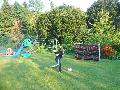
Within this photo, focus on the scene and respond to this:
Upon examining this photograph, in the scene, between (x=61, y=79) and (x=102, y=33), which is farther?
(x=102, y=33)

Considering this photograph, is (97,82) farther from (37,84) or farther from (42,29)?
(42,29)

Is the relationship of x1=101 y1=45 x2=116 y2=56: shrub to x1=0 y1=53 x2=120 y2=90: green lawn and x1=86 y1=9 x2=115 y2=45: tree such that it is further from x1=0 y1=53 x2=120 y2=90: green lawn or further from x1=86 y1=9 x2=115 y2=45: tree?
x1=0 y1=53 x2=120 y2=90: green lawn

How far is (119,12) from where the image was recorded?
44.8 metres

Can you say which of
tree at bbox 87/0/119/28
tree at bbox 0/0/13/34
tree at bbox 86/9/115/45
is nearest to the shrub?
tree at bbox 86/9/115/45

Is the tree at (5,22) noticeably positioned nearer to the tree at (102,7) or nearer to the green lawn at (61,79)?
the tree at (102,7)

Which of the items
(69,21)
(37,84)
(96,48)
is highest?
(69,21)

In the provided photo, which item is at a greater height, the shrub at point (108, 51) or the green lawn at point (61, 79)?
the shrub at point (108, 51)

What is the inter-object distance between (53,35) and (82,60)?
10329 millimetres

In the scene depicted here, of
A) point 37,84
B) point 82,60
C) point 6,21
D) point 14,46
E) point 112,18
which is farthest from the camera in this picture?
point 6,21

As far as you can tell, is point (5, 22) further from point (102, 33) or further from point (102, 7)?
point (102, 33)

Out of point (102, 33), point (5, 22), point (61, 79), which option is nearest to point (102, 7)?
point (102, 33)

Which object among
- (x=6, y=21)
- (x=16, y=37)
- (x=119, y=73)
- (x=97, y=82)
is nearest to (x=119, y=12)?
(x=16, y=37)

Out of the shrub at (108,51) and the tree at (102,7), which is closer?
the shrub at (108,51)

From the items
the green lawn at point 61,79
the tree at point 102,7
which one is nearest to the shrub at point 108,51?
the green lawn at point 61,79
